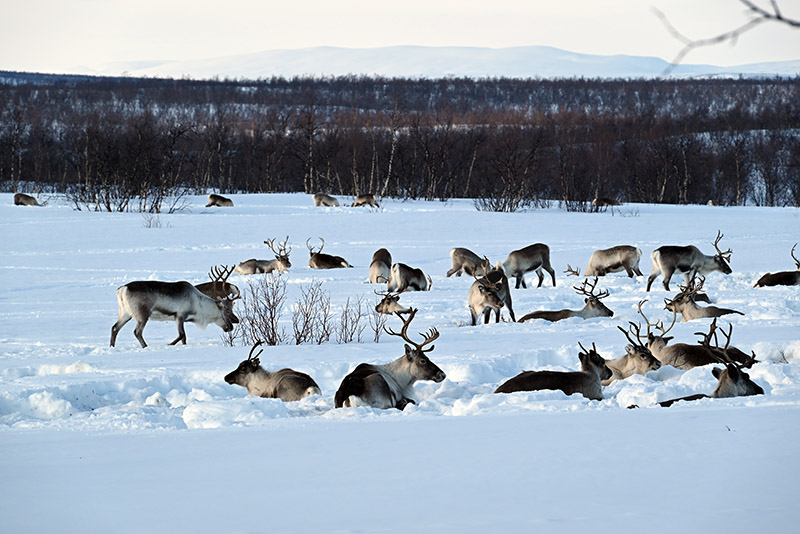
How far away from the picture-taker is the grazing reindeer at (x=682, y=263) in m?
17.7

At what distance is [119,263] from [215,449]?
17.3 m

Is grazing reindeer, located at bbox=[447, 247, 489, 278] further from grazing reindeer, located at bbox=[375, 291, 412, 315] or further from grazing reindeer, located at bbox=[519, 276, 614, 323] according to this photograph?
grazing reindeer, located at bbox=[519, 276, 614, 323]

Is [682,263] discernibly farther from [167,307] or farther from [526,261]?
[167,307]

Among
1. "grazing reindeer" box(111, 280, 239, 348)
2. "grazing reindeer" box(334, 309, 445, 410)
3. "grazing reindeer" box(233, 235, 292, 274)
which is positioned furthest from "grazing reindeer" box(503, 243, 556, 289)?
"grazing reindeer" box(334, 309, 445, 410)

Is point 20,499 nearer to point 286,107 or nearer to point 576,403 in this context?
point 576,403

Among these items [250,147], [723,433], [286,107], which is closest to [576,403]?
[723,433]

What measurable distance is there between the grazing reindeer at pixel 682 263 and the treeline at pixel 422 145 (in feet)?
66.8

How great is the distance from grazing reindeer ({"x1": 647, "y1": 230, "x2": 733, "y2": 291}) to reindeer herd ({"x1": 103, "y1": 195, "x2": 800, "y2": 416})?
2cm

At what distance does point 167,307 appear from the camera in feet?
40.7

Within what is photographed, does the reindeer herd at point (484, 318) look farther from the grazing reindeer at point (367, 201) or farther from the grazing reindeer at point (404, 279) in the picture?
the grazing reindeer at point (367, 201)

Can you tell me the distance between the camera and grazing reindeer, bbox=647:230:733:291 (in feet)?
58.0

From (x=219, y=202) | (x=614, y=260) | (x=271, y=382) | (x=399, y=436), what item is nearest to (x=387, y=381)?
(x=271, y=382)

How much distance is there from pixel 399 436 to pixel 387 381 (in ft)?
8.93

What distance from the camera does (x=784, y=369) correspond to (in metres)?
8.59
